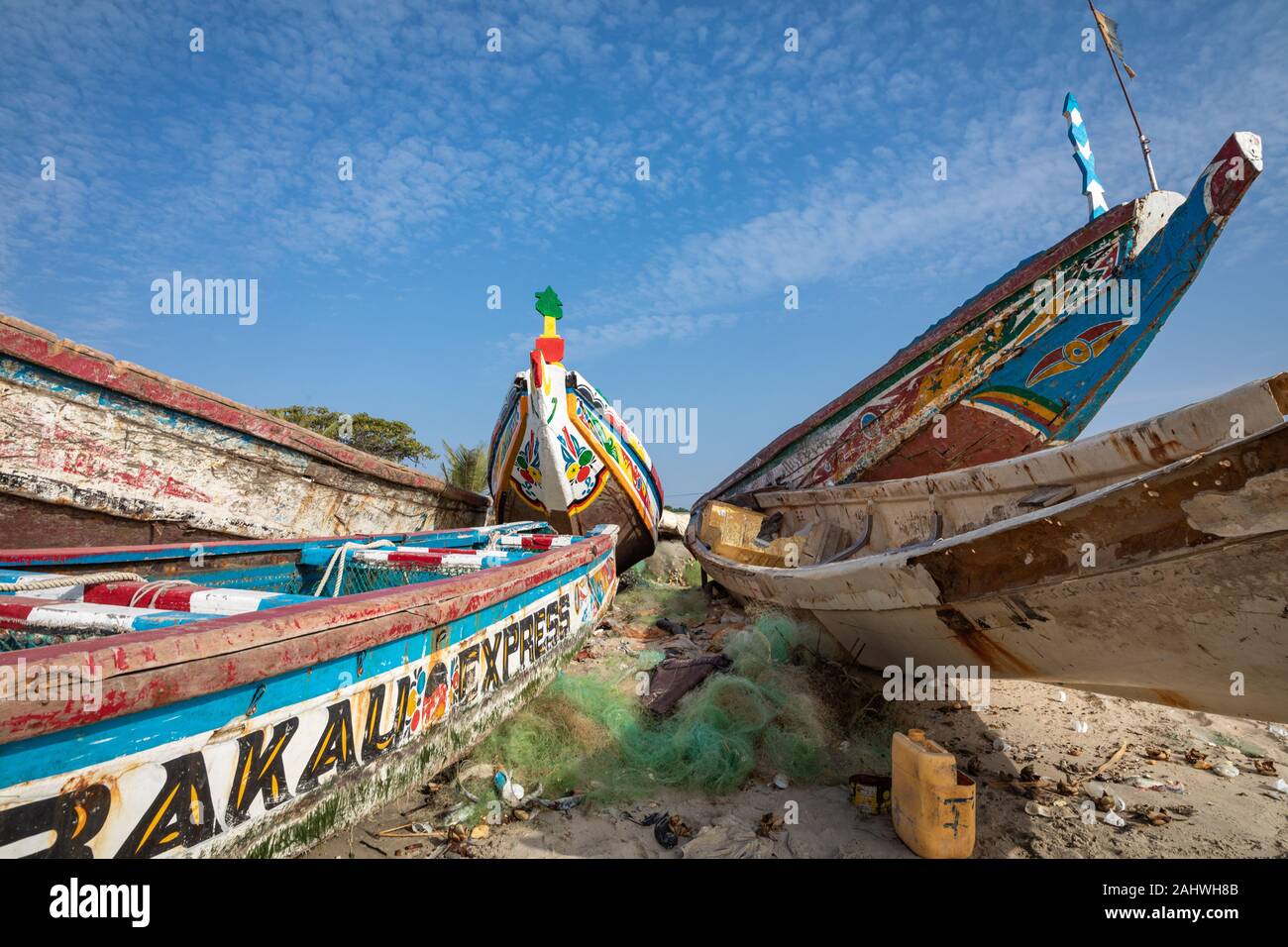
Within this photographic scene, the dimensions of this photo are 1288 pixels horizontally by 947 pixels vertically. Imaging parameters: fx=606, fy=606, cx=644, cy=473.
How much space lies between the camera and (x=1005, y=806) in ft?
9.72

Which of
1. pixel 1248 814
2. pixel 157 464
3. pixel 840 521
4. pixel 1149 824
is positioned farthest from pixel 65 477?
pixel 1248 814

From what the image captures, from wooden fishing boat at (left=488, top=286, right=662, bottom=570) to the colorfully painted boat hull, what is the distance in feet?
0.05

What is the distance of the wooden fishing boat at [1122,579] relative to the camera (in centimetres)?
207

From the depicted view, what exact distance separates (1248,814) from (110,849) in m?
4.40

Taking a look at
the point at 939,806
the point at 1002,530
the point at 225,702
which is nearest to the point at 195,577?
the point at 225,702

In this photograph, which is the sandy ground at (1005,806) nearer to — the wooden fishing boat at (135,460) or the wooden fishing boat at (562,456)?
the wooden fishing boat at (135,460)

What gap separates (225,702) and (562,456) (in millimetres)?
7302

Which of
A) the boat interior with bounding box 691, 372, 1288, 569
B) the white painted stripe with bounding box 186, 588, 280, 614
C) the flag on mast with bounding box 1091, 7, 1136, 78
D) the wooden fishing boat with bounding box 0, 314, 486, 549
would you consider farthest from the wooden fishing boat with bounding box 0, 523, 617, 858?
the flag on mast with bounding box 1091, 7, 1136, 78

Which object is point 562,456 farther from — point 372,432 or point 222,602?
point 372,432

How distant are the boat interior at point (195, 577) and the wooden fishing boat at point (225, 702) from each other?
0.01 m

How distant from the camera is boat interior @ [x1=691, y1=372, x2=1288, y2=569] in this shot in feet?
10.8

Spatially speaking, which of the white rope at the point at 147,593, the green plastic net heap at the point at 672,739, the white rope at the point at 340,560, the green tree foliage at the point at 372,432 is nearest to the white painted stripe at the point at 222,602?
the white rope at the point at 147,593

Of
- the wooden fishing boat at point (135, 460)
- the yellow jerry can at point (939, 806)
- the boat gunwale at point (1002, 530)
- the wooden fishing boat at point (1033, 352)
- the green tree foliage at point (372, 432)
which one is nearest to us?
the boat gunwale at point (1002, 530)

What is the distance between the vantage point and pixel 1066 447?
3906mm
